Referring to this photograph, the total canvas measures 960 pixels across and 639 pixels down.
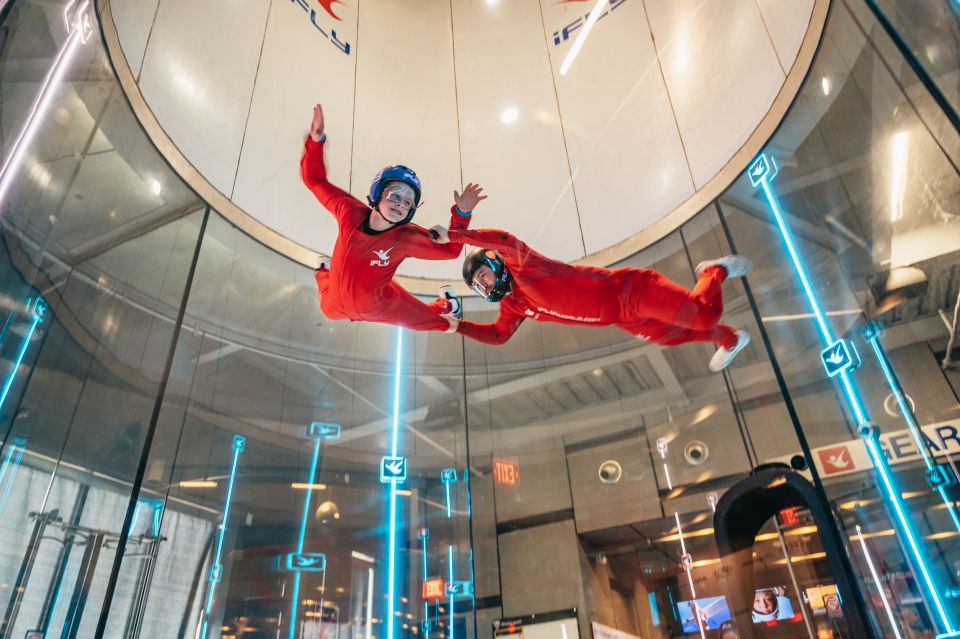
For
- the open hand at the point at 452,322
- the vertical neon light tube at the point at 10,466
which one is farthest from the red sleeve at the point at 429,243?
the vertical neon light tube at the point at 10,466

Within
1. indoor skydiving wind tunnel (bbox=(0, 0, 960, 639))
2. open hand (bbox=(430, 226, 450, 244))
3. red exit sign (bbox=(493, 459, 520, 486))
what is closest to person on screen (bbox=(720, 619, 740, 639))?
indoor skydiving wind tunnel (bbox=(0, 0, 960, 639))

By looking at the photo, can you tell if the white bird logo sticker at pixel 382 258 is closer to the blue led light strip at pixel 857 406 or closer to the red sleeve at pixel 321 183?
the red sleeve at pixel 321 183

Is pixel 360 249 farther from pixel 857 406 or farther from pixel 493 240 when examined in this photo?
pixel 857 406

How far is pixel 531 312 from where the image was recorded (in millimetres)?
3107

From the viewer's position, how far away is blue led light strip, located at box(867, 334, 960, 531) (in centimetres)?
246

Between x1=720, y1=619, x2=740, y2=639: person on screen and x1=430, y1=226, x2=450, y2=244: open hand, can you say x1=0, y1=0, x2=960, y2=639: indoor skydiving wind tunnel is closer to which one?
x1=720, y1=619, x2=740, y2=639: person on screen

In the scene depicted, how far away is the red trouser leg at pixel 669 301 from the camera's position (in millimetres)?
2916

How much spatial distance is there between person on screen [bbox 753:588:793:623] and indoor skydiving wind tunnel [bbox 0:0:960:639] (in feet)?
0.07

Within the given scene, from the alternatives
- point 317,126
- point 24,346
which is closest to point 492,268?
point 317,126

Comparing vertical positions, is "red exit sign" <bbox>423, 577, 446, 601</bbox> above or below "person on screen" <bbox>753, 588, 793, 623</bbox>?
above

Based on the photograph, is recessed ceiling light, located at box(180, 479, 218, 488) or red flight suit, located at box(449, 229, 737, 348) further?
recessed ceiling light, located at box(180, 479, 218, 488)

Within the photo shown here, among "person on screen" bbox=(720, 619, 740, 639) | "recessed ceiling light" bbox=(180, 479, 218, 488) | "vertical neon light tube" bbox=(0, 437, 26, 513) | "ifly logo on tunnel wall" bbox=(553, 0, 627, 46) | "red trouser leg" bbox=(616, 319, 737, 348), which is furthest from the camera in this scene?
"ifly logo on tunnel wall" bbox=(553, 0, 627, 46)

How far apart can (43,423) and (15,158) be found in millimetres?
1197

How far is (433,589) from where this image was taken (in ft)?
15.0
